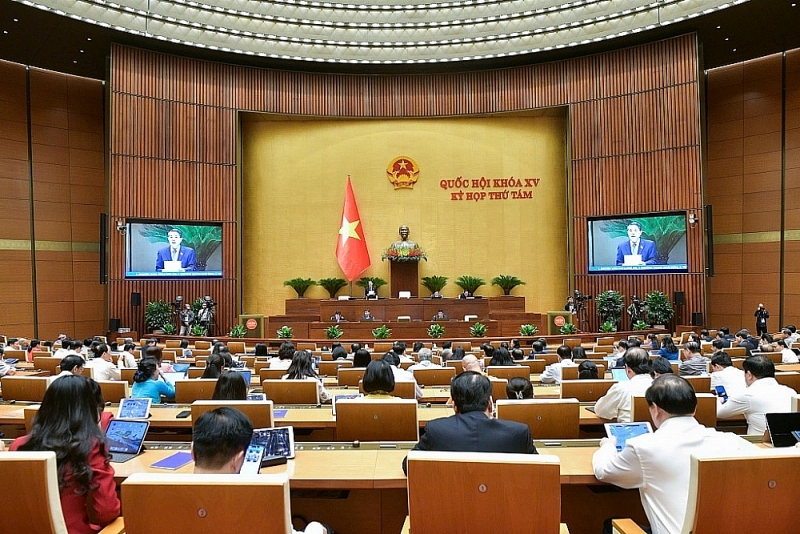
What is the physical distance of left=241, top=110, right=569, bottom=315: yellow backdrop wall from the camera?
1636 centimetres

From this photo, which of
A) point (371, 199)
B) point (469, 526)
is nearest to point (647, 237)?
point (371, 199)

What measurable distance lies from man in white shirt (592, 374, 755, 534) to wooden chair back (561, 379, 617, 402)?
6.27 ft

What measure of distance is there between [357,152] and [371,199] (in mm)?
1396

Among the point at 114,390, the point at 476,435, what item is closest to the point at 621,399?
the point at 476,435

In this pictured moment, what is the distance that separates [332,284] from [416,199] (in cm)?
343

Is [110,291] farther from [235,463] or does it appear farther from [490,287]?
[235,463]

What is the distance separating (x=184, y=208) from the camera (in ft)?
48.7

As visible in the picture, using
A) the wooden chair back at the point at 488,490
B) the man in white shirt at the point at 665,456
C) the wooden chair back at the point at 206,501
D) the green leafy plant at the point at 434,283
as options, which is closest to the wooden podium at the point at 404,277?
the green leafy plant at the point at 434,283

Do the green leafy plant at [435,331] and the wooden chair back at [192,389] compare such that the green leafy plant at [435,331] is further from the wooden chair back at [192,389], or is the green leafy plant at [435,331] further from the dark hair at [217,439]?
the dark hair at [217,439]

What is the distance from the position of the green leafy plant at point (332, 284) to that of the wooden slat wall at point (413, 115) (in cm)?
240

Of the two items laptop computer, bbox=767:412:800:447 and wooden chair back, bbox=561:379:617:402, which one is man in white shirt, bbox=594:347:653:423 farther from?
laptop computer, bbox=767:412:800:447

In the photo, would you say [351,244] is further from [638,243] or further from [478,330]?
[638,243]

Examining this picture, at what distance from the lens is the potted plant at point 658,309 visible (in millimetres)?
13531

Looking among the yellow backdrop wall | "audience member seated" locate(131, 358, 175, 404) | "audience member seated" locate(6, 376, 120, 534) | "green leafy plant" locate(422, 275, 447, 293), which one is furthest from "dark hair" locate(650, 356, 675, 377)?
the yellow backdrop wall
